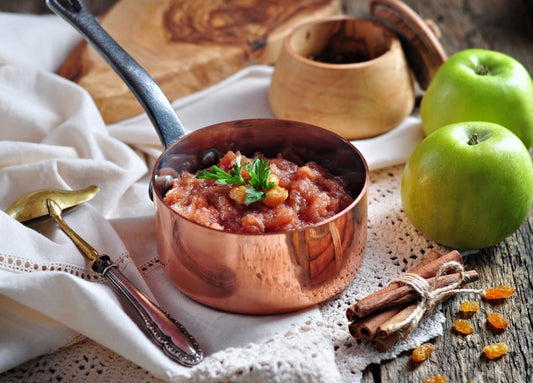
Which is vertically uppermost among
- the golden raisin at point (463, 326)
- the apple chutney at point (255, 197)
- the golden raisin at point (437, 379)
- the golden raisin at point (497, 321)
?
the apple chutney at point (255, 197)

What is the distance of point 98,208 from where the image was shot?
72.7 inches

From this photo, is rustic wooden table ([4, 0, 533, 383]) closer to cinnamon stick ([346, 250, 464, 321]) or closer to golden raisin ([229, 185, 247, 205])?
cinnamon stick ([346, 250, 464, 321])

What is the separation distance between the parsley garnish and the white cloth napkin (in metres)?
0.27

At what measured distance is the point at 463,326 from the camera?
151 centimetres

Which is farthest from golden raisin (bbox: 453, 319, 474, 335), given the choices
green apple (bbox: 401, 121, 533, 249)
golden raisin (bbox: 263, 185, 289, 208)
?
golden raisin (bbox: 263, 185, 289, 208)

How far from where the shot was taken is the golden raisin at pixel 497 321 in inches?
59.4

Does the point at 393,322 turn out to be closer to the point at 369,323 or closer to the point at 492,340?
the point at 369,323

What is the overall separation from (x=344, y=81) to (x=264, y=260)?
0.83 meters

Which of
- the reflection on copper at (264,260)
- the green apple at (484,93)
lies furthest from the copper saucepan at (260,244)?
the green apple at (484,93)

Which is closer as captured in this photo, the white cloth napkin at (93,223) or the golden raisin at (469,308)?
the white cloth napkin at (93,223)

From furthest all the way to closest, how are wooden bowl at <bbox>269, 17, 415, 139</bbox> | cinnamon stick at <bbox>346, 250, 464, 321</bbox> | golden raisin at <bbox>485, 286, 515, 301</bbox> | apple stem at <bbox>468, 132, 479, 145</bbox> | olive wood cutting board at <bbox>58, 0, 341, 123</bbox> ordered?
olive wood cutting board at <bbox>58, 0, 341, 123</bbox> → wooden bowl at <bbox>269, 17, 415, 139</bbox> → apple stem at <bbox>468, 132, 479, 145</bbox> → golden raisin at <bbox>485, 286, 515, 301</bbox> → cinnamon stick at <bbox>346, 250, 464, 321</bbox>

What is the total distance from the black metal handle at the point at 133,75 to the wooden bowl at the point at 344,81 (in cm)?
46

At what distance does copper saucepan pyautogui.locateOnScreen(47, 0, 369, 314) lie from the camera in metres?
1.41

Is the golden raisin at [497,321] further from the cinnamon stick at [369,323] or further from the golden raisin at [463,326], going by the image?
the cinnamon stick at [369,323]
